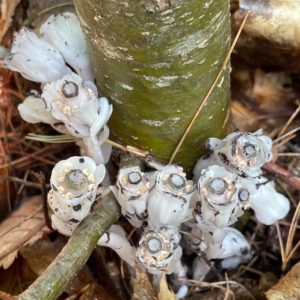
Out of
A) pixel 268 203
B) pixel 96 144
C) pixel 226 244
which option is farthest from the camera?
pixel 226 244

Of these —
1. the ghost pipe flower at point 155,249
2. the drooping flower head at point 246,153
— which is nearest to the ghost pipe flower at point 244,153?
the drooping flower head at point 246,153

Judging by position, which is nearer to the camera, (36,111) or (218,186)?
(218,186)

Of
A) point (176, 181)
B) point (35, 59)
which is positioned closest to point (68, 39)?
point (35, 59)

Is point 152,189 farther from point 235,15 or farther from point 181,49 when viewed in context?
point 235,15

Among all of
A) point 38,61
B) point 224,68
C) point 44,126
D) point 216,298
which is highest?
point 224,68

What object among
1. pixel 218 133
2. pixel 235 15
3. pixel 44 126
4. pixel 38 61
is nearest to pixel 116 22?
pixel 38 61

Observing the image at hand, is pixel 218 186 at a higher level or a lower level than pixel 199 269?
higher

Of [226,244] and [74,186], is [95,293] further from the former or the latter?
[74,186]

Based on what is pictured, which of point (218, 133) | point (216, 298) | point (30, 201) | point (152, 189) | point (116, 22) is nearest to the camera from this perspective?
point (116, 22)
